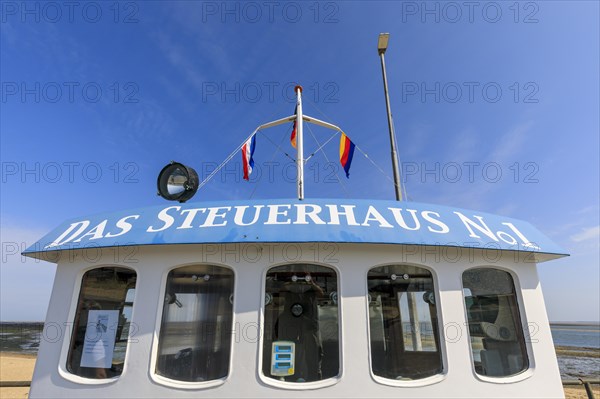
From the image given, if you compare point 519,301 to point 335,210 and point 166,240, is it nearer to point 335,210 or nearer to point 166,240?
point 335,210

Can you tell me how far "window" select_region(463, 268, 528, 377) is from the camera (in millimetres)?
3955

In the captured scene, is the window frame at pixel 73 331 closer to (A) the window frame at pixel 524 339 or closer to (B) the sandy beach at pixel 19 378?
(A) the window frame at pixel 524 339

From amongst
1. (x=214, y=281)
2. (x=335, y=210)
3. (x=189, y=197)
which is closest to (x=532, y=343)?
(x=335, y=210)

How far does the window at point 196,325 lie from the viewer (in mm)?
3699

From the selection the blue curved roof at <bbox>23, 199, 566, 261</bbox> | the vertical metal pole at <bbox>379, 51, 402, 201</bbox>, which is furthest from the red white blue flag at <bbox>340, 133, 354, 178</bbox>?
the blue curved roof at <bbox>23, 199, 566, 261</bbox>

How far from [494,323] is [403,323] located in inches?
46.8

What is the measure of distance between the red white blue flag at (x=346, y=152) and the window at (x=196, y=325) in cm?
471

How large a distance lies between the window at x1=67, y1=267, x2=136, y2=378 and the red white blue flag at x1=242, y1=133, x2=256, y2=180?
142 inches

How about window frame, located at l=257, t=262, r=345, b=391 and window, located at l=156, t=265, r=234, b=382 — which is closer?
window frame, located at l=257, t=262, r=345, b=391

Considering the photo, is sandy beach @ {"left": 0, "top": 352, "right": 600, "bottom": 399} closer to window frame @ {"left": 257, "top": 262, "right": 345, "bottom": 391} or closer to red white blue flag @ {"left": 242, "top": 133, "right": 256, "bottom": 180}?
red white blue flag @ {"left": 242, "top": 133, "right": 256, "bottom": 180}

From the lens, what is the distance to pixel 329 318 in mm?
3840

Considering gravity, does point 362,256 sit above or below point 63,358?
above

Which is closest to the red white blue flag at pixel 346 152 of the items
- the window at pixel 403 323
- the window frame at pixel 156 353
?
the window at pixel 403 323

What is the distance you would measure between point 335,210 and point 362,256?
2.03ft
